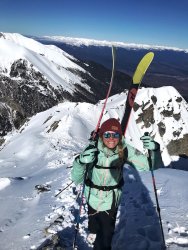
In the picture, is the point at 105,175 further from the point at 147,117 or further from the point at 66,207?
the point at 147,117

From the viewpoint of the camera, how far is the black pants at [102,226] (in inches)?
305

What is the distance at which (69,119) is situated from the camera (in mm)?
36250

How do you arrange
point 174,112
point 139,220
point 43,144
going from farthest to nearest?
point 174,112, point 43,144, point 139,220

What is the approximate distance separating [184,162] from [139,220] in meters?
42.7

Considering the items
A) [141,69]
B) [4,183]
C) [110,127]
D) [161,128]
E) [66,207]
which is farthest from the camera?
[161,128]

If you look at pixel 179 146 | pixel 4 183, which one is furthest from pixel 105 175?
pixel 179 146

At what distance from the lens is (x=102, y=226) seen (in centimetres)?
782

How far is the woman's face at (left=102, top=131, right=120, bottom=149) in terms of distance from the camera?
763 cm

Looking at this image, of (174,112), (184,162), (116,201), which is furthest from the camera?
(174,112)

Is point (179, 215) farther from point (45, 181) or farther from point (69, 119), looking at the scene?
point (69, 119)

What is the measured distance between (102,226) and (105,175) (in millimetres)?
1239

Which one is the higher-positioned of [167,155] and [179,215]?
[179,215]

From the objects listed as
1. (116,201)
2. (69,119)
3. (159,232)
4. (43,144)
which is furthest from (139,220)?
(69,119)

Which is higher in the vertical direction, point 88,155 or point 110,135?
point 110,135
